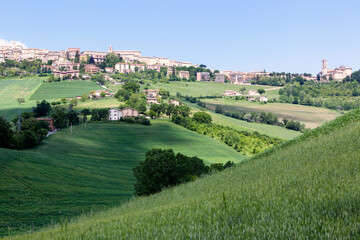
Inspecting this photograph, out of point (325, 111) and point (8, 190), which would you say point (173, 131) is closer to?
point (8, 190)

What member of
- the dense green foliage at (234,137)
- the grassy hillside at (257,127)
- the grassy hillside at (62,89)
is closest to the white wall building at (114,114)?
the dense green foliage at (234,137)

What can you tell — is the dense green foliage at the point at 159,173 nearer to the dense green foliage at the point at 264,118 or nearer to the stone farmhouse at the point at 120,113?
the stone farmhouse at the point at 120,113

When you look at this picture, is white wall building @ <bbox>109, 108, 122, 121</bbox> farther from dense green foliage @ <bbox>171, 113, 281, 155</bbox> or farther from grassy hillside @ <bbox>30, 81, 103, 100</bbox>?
grassy hillside @ <bbox>30, 81, 103, 100</bbox>

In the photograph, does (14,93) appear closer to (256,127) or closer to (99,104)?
(99,104)

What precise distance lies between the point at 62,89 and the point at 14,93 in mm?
23994

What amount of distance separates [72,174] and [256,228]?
46.5 m

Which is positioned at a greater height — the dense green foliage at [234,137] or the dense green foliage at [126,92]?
the dense green foliage at [126,92]

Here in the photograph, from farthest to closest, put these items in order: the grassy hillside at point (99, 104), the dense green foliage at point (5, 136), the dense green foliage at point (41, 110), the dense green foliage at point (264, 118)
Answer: the dense green foliage at point (264, 118), the grassy hillside at point (99, 104), the dense green foliage at point (41, 110), the dense green foliage at point (5, 136)

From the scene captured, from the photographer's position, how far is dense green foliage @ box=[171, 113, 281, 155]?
339ft

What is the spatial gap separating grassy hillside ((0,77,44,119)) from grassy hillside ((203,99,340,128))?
9478 centimetres

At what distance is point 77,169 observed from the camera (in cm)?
5338

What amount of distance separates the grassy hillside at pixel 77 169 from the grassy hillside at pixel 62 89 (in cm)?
7143

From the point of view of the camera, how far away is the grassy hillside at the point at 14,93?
440ft

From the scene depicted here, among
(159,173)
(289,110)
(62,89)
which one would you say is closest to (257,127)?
(289,110)
